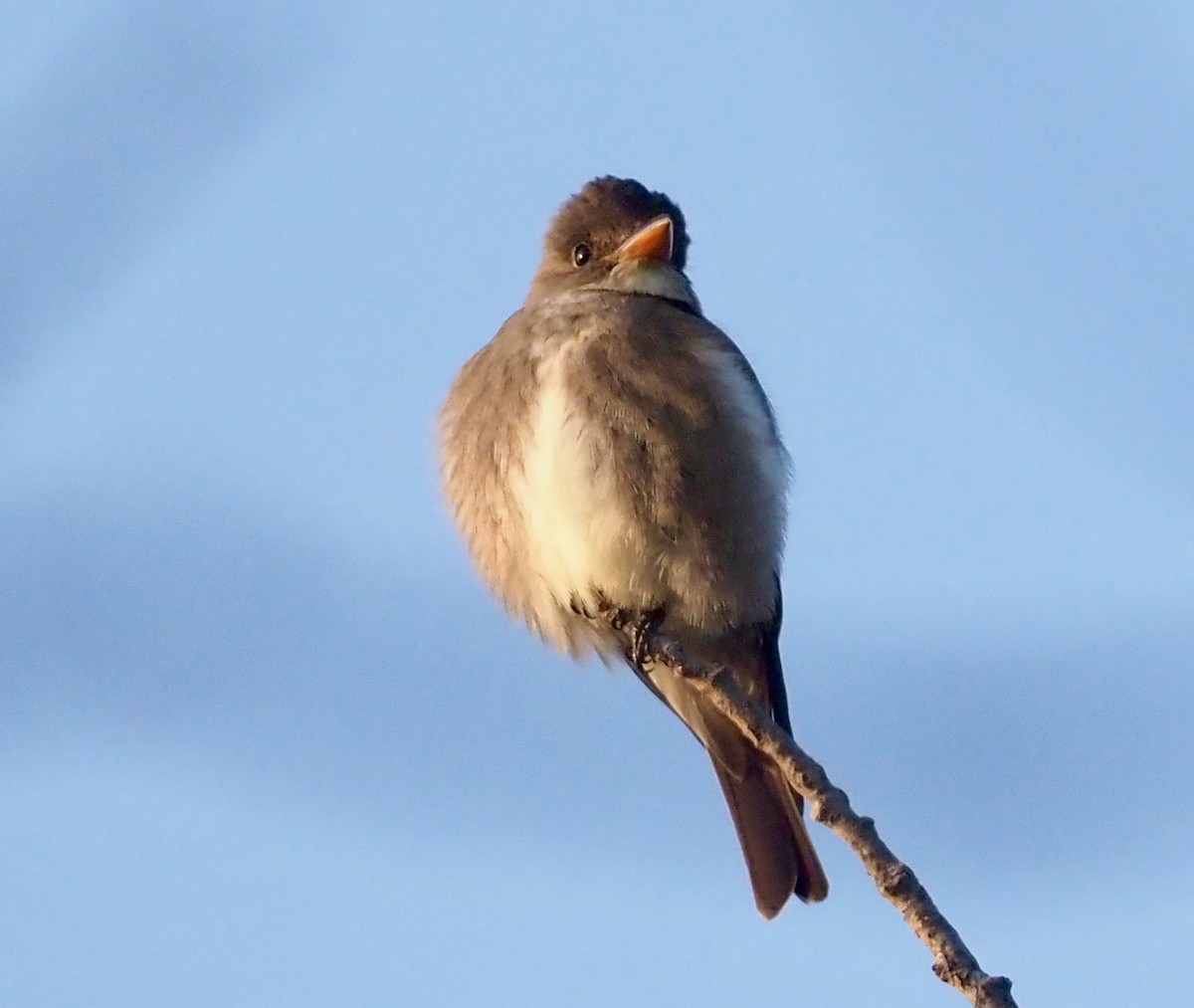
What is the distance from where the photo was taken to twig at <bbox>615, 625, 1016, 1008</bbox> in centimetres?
266

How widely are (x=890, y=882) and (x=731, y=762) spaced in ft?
8.27

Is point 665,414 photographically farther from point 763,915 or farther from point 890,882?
point 890,882

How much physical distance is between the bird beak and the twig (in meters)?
2.11

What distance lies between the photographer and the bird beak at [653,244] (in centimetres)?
601

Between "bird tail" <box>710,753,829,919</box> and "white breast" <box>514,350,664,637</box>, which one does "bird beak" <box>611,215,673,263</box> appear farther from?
"bird tail" <box>710,753,829,919</box>

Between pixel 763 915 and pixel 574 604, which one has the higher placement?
pixel 574 604

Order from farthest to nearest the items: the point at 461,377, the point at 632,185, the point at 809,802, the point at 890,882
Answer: the point at 632,185 → the point at 461,377 → the point at 809,802 → the point at 890,882

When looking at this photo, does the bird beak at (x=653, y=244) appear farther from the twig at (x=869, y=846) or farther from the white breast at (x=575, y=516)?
the twig at (x=869, y=846)

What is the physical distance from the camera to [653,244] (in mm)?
6020

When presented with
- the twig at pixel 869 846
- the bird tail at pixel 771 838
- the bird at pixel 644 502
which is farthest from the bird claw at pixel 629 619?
the twig at pixel 869 846

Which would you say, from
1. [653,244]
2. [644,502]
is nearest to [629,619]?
[644,502]

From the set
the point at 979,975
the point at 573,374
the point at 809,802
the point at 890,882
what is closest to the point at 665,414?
the point at 573,374

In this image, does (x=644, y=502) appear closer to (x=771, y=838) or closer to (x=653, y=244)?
(x=771, y=838)

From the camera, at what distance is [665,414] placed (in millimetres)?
5133
